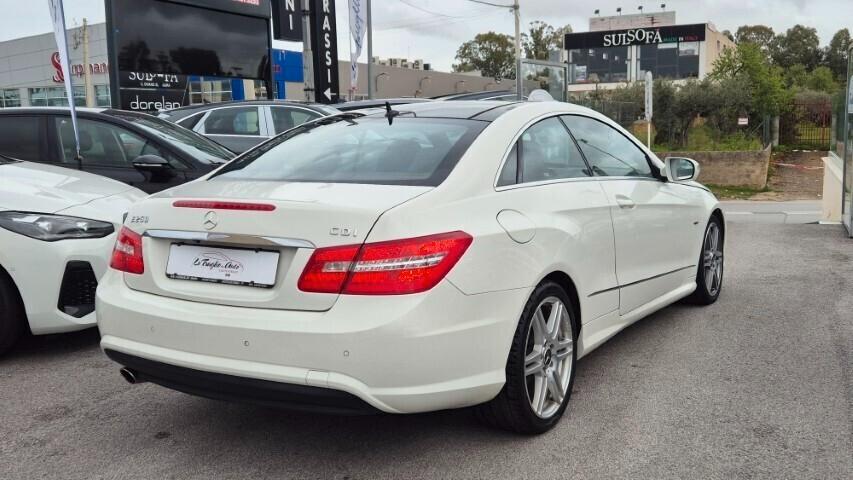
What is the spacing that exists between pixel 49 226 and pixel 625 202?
3.29 meters

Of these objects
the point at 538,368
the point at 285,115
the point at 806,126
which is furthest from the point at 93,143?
the point at 806,126

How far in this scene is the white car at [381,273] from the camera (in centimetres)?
289

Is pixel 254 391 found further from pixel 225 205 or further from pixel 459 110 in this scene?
pixel 459 110

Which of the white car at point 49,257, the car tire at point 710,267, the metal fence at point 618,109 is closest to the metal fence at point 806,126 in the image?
the metal fence at point 618,109

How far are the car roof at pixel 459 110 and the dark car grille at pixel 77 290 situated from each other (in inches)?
75.3

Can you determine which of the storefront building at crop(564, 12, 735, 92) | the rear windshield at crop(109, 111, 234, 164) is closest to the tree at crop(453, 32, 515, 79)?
the storefront building at crop(564, 12, 735, 92)

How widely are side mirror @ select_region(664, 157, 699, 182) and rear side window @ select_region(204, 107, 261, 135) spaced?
741 centimetres

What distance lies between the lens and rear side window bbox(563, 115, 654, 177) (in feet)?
14.5

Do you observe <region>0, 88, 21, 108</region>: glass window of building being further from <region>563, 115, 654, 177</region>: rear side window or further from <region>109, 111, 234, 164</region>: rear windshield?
<region>563, 115, 654, 177</region>: rear side window

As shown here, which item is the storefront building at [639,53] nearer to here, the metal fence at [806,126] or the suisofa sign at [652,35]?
the suisofa sign at [652,35]

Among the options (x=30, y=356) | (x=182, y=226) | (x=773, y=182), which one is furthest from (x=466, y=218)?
(x=773, y=182)

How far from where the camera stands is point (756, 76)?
30328mm

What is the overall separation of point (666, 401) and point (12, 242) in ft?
12.0

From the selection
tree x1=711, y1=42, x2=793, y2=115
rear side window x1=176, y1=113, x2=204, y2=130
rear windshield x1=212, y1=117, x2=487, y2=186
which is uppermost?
tree x1=711, y1=42, x2=793, y2=115
